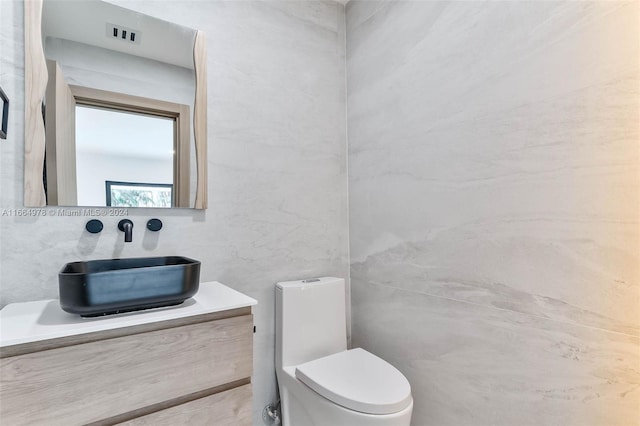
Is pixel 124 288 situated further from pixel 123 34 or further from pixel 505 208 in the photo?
pixel 505 208

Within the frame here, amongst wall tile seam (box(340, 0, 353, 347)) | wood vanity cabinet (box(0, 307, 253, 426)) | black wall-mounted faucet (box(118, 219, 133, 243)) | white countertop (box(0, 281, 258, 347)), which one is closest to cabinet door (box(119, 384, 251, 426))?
wood vanity cabinet (box(0, 307, 253, 426))

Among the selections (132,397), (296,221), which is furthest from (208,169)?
(132,397)

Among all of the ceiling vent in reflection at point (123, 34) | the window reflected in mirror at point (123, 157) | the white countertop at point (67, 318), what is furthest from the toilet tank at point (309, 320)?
the ceiling vent in reflection at point (123, 34)

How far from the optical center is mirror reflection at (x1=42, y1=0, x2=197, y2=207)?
113 cm

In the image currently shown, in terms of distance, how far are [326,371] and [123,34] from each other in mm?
1574

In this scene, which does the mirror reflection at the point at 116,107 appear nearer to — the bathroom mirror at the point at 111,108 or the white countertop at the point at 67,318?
the bathroom mirror at the point at 111,108

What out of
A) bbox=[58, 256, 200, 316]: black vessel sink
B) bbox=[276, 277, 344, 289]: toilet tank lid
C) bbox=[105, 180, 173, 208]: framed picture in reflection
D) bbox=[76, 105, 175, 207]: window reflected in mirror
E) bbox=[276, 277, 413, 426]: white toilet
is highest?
bbox=[76, 105, 175, 207]: window reflected in mirror

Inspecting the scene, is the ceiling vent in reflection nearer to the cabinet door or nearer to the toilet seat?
the cabinet door

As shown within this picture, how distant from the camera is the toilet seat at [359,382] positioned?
108 centimetres

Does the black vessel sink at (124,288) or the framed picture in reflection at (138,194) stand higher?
the framed picture in reflection at (138,194)

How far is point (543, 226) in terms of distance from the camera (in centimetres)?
100

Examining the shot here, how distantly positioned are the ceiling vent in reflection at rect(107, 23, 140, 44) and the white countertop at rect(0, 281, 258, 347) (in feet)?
3.31

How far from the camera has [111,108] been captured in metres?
1.22

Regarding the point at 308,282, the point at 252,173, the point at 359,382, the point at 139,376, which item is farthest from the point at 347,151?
the point at 139,376
